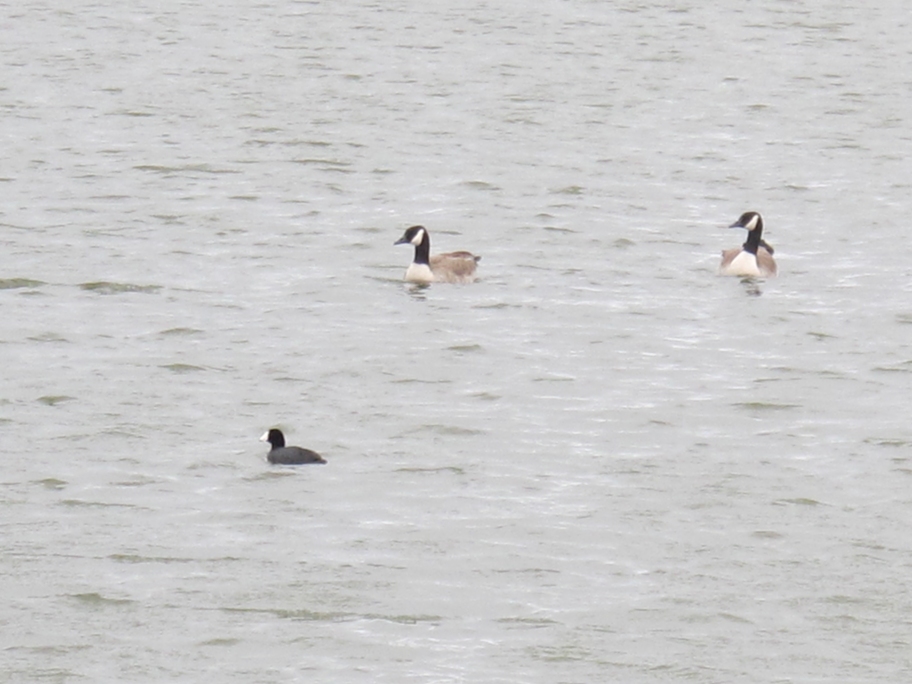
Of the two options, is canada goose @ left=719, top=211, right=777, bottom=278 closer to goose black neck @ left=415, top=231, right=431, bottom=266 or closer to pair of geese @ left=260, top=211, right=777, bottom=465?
pair of geese @ left=260, top=211, right=777, bottom=465

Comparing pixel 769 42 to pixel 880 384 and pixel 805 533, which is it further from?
pixel 805 533

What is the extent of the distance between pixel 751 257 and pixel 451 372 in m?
4.85

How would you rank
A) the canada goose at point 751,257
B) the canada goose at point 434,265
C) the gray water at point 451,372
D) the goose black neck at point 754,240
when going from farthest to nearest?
the goose black neck at point 754,240 < the canada goose at point 751,257 < the canada goose at point 434,265 < the gray water at point 451,372

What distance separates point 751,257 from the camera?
2039 centimetres

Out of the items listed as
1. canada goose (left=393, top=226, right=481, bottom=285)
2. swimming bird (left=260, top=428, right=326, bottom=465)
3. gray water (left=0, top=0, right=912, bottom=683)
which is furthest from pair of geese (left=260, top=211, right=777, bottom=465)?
swimming bird (left=260, top=428, right=326, bottom=465)

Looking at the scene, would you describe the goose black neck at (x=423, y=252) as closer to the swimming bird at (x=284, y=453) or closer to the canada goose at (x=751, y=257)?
the canada goose at (x=751, y=257)

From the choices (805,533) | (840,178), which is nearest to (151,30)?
(840,178)

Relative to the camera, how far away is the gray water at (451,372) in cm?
1139

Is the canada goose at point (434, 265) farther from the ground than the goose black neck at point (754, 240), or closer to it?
closer to it

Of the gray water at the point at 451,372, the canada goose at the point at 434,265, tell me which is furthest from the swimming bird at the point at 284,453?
the canada goose at the point at 434,265

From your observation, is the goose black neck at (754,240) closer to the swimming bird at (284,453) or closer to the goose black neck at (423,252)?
the goose black neck at (423,252)

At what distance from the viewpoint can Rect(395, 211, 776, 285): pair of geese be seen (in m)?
19.8

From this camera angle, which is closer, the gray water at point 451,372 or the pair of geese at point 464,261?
the gray water at point 451,372

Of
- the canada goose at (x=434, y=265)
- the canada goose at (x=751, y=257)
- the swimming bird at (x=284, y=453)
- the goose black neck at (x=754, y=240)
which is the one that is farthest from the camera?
the goose black neck at (x=754, y=240)
